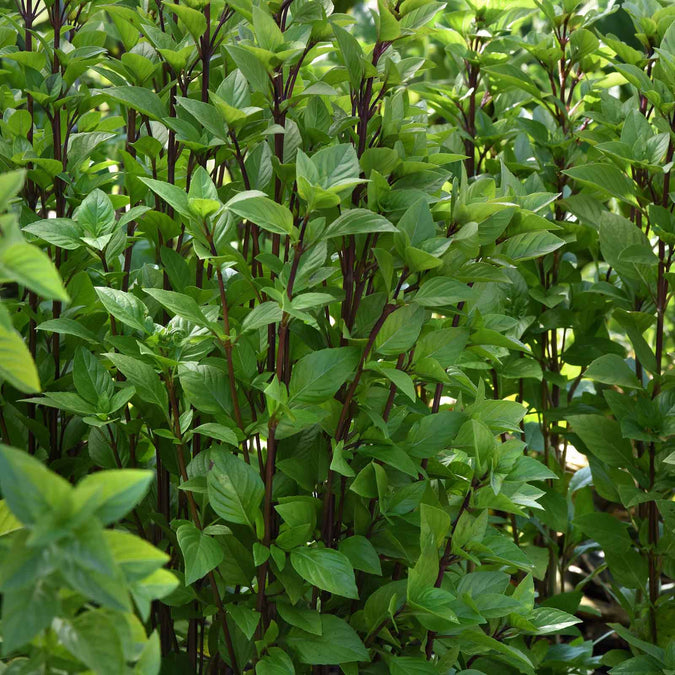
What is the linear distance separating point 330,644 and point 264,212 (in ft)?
1.78

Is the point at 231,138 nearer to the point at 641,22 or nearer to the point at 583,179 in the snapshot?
the point at 583,179

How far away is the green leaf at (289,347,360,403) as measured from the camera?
1009mm

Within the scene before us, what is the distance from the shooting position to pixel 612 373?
152 centimetres

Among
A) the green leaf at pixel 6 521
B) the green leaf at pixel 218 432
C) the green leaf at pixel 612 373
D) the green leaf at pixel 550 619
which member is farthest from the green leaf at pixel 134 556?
the green leaf at pixel 612 373

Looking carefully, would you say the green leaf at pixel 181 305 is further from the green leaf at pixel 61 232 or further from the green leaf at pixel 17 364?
the green leaf at pixel 17 364

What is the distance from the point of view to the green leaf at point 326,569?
100 centimetres

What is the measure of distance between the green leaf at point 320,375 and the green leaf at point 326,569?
0.62 ft

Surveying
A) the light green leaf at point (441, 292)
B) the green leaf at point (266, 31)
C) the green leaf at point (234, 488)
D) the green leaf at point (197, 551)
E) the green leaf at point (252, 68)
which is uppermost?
the green leaf at point (266, 31)

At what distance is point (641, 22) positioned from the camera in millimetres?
1600

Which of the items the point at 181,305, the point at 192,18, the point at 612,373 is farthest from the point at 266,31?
the point at 612,373

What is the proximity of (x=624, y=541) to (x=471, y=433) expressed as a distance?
1.99ft

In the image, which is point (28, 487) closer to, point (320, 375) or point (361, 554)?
point (320, 375)

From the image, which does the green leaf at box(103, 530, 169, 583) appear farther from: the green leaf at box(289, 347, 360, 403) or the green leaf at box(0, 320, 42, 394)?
the green leaf at box(289, 347, 360, 403)

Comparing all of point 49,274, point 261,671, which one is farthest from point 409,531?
point 49,274
